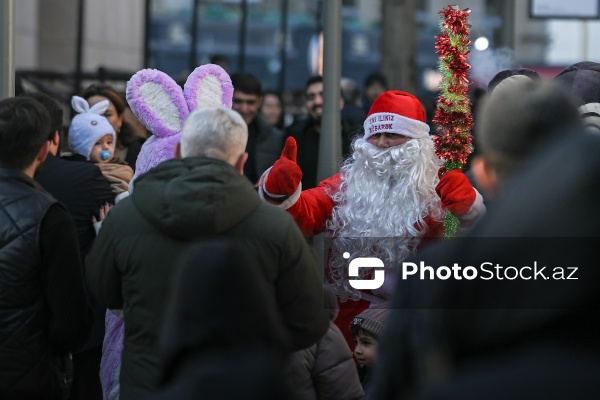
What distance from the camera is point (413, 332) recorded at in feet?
7.70

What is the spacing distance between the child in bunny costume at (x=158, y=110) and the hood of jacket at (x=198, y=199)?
4.16 feet

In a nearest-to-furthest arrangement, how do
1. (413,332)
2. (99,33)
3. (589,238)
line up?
1. (589,238)
2. (413,332)
3. (99,33)

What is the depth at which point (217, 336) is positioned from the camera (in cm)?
256

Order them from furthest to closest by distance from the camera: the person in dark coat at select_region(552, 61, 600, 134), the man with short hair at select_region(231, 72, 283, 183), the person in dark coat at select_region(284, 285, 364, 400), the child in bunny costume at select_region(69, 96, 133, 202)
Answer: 1. the man with short hair at select_region(231, 72, 283, 183)
2. the child in bunny costume at select_region(69, 96, 133, 202)
3. the person in dark coat at select_region(552, 61, 600, 134)
4. the person in dark coat at select_region(284, 285, 364, 400)

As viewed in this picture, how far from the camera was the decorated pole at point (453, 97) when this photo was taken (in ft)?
19.1

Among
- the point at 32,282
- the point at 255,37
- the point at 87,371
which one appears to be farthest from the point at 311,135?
the point at 255,37

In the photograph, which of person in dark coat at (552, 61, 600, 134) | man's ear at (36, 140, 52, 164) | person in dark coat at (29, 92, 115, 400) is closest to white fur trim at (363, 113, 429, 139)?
person in dark coat at (552, 61, 600, 134)

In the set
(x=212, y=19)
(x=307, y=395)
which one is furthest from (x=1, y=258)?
→ (x=212, y=19)

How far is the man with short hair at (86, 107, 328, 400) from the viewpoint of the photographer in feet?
13.3

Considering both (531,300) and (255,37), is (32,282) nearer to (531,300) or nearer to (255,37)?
(531,300)

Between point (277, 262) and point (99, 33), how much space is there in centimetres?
1723

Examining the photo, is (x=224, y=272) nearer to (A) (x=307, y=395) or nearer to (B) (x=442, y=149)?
(A) (x=307, y=395)

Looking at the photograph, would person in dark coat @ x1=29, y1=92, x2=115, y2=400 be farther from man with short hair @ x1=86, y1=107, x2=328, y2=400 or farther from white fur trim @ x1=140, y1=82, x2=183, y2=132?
man with short hair @ x1=86, y1=107, x2=328, y2=400

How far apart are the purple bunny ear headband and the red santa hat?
2.47ft
